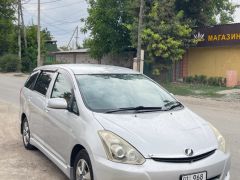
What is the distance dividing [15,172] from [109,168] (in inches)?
87.2

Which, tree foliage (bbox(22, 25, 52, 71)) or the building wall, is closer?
the building wall

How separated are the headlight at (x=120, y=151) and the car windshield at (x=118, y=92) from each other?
685 millimetres

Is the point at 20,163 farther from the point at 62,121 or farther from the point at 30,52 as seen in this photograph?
the point at 30,52

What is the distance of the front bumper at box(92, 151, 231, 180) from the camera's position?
12.9ft

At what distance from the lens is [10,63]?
40375mm

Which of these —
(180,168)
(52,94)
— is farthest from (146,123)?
(52,94)

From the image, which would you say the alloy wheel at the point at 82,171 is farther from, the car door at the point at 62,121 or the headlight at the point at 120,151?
the headlight at the point at 120,151

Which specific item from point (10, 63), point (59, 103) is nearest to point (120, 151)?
point (59, 103)

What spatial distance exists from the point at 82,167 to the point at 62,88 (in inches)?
58.0

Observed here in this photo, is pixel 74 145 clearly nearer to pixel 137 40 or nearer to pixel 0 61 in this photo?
pixel 137 40

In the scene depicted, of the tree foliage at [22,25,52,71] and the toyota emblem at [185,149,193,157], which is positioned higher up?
Answer: the tree foliage at [22,25,52,71]

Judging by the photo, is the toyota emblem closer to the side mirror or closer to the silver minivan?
the silver minivan

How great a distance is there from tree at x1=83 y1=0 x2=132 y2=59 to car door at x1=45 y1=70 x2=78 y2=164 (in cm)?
2415

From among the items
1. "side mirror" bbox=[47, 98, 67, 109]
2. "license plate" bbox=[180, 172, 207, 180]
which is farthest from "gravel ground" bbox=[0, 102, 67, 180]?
"license plate" bbox=[180, 172, 207, 180]
